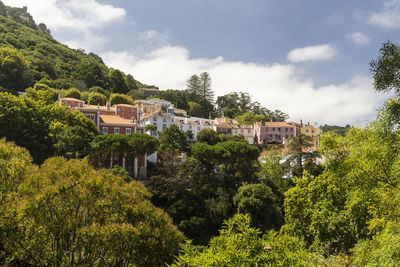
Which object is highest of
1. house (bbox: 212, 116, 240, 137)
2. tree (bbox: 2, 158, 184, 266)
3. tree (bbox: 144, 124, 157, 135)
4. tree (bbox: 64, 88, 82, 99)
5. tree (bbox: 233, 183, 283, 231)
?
tree (bbox: 64, 88, 82, 99)

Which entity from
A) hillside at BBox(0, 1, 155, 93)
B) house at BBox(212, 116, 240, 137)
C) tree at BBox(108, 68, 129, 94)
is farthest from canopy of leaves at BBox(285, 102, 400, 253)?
tree at BBox(108, 68, 129, 94)

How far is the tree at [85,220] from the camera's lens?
7.27 meters

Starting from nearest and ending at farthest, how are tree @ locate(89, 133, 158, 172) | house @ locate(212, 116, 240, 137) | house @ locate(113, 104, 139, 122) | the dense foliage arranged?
the dense foliage, tree @ locate(89, 133, 158, 172), house @ locate(113, 104, 139, 122), house @ locate(212, 116, 240, 137)

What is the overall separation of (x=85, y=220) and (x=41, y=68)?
77906 millimetres

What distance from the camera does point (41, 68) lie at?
238 ft

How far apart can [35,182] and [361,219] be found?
14131mm

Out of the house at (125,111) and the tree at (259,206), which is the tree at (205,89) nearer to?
the house at (125,111)

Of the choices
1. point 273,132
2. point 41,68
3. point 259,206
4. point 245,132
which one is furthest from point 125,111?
point 273,132

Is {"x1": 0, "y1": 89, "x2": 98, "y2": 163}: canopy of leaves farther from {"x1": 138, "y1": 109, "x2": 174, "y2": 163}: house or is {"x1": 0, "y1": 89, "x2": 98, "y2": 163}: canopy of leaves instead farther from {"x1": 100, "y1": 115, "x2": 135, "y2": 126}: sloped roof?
{"x1": 138, "y1": 109, "x2": 174, "y2": 163}: house

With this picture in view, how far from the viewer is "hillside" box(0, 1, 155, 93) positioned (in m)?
59.8

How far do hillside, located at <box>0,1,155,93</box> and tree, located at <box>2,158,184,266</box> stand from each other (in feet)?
199

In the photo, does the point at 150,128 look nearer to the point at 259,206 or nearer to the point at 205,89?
the point at 259,206

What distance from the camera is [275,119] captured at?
94438 millimetres

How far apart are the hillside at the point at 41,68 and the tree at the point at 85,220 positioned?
199 ft
